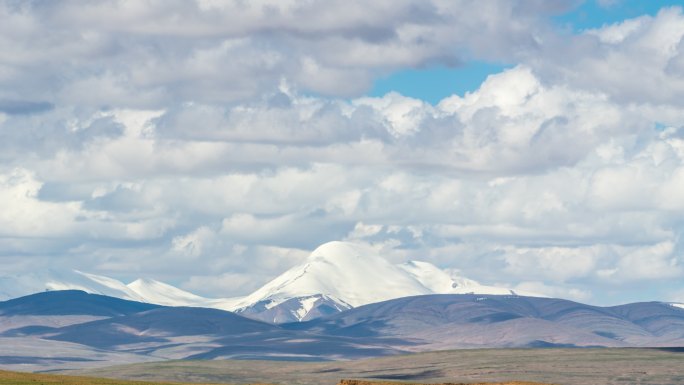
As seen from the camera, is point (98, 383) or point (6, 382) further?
point (98, 383)

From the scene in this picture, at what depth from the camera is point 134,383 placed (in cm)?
19862

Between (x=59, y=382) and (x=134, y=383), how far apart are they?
72.7 ft

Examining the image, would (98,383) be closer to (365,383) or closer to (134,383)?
(134,383)

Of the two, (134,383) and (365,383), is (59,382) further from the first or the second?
(365,383)

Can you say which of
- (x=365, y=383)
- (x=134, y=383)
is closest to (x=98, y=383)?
(x=134, y=383)

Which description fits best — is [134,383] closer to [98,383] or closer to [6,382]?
[98,383]

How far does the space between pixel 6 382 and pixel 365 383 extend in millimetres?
49634

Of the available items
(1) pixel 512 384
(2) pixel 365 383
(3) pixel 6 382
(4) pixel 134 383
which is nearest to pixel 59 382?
(3) pixel 6 382

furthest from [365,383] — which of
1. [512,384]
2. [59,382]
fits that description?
[59,382]

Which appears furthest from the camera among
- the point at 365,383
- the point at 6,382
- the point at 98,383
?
the point at 98,383

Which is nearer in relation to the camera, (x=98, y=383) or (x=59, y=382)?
(x=59, y=382)

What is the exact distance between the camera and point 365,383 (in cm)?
15100

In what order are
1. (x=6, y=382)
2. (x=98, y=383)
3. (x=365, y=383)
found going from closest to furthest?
(x=365, y=383) < (x=6, y=382) < (x=98, y=383)

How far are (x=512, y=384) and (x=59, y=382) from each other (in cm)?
5985
